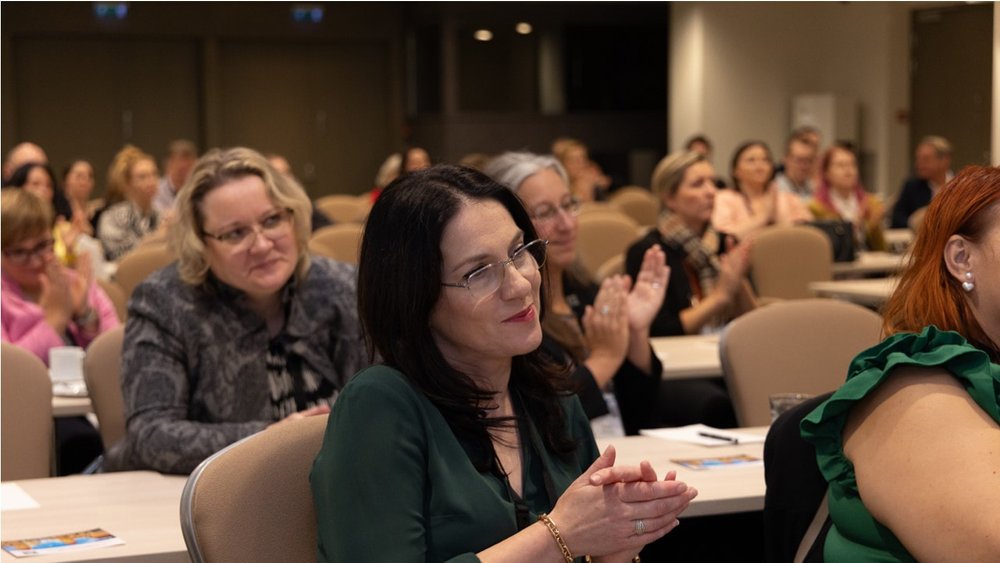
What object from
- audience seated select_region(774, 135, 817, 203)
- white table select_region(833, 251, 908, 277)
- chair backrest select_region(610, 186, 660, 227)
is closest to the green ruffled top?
white table select_region(833, 251, 908, 277)

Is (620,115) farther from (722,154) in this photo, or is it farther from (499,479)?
(499,479)

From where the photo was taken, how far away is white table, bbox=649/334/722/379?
13.9 ft

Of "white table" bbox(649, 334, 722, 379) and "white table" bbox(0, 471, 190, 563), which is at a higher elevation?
"white table" bbox(0, 471, 190, 563)

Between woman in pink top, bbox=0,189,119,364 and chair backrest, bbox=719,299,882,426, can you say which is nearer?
chair backrest, bbox=719,299,882,426

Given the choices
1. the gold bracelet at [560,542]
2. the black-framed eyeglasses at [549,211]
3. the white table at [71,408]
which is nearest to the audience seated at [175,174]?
the white table at [71,408]

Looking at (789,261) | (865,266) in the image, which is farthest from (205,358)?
(865,266)

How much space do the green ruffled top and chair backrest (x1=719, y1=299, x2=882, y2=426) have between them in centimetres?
166

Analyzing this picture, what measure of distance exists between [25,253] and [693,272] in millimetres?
2496

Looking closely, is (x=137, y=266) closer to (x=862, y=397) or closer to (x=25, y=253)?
(x=25, y=253)

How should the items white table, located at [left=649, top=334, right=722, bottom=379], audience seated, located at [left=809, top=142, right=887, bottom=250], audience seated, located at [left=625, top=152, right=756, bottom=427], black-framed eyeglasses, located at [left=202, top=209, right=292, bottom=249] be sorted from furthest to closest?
1. audience seated, located at [left=809, top=142, right=887, bottom=250]
2. audience seated, located at [left=625, top=152, right=756, bottom=427]
3. white table, located at [left=649, top=334, right=722, bottom=379]
4. black-framed eyeglasses, located at [left=202, top=209, right=292, bottom=249]

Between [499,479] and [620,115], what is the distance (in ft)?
53.2

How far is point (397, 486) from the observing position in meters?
1.82

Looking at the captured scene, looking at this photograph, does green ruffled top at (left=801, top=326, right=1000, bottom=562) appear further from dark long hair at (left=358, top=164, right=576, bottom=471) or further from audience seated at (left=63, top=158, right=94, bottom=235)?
audience seated at (left=63, top=158, right=94, bottom=235)

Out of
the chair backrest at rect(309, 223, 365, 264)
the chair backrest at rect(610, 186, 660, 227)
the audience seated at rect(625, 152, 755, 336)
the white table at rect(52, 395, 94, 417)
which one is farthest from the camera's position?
the chair backrest at rect(610, 186, 660, 227)
